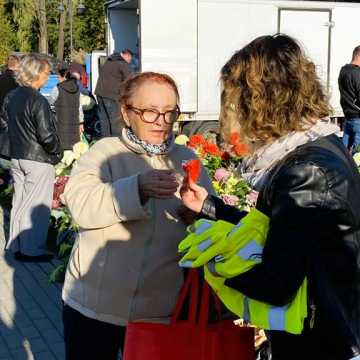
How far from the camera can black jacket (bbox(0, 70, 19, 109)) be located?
899 centimetres

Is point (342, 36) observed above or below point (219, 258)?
above

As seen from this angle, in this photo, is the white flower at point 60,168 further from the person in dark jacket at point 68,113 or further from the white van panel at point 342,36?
the white van panel at point 342,36

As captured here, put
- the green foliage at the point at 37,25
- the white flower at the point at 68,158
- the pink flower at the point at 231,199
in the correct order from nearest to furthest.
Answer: the pink flower at the point at 231,199, the white flower at the point at 68,158, the green foliage at the point at 37,25

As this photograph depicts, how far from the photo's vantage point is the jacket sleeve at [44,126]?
542 centimetres

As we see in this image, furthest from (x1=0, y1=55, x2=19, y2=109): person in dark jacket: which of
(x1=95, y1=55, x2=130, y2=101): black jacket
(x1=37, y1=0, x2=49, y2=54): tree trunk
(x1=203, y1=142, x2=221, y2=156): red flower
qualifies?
(x1=37, y1=0, x2=49, y2=54): tree trunk

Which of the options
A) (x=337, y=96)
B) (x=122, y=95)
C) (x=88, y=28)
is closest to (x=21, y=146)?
(x=122, y=95)

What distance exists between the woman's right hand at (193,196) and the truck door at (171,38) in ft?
30.9

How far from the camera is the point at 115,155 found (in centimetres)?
239

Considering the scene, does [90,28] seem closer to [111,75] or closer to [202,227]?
[111,75]

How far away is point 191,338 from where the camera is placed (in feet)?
6.63

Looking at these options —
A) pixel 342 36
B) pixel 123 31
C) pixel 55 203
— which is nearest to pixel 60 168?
pixel 55 203

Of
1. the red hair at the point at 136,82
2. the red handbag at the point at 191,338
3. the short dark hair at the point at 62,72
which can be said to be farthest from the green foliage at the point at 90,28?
the red handbag at the point at 191,338

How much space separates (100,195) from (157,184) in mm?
259

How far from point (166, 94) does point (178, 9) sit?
379 inches
